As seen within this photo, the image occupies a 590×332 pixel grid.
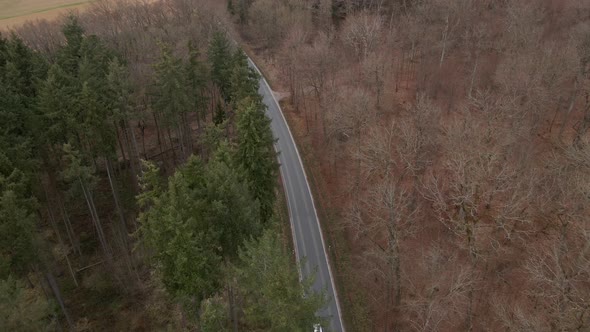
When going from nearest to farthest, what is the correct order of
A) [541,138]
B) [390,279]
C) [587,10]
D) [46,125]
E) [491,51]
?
[390,279] < [46,125] < [541,138] < [587,10] < [491,51]

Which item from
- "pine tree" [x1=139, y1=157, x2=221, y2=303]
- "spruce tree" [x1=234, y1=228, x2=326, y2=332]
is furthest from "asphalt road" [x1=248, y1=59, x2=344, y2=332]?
"pine tree" [x1=139, y1=157, x2=221, y2=303]

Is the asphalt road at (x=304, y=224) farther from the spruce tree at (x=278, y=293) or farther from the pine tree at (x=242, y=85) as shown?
the spruce tree at (x=278, y=293)

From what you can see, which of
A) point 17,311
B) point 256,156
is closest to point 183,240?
point 17,311

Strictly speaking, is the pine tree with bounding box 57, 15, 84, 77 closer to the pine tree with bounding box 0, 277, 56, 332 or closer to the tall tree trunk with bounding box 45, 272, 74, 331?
the tall tree trunk with bounding box 45, 272, 74, 331

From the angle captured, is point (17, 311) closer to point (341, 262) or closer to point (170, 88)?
point (341, 262)

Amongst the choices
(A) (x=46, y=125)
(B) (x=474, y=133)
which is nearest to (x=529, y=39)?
(B) (x=474, y=133)

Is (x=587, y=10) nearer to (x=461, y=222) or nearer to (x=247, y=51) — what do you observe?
(x=461, y=222)

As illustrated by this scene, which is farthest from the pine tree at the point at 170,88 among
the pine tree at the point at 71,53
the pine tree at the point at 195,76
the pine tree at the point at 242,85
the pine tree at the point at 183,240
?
the pine tree at the point at 183,240
